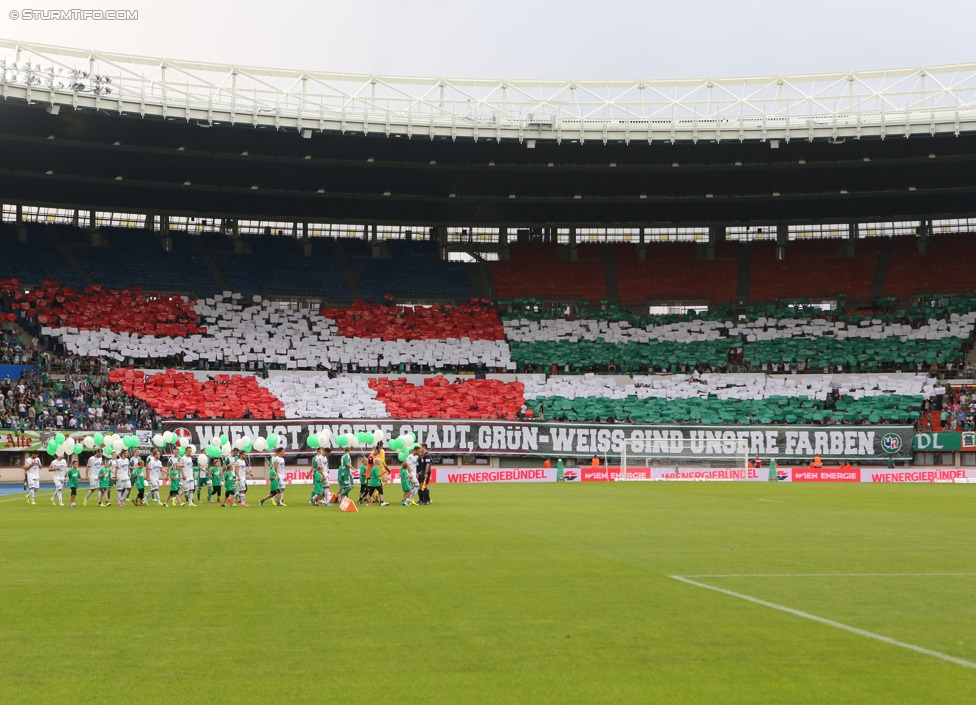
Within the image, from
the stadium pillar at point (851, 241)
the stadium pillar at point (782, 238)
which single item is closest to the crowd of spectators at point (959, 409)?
the stadium pillar at point (851, 241)

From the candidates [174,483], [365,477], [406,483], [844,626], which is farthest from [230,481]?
[844,626]

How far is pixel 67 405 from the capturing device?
5278 cm

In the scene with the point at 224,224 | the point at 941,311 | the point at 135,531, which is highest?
the point at 224,224

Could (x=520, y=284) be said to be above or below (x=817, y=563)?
above

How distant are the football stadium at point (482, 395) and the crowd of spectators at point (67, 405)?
0.22 meters

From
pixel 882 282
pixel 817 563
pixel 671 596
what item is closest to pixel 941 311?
pixel 882 282

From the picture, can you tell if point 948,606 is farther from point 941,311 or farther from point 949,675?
point 941,311

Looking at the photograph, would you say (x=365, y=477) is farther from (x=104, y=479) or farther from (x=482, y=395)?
(x=482, y=395)

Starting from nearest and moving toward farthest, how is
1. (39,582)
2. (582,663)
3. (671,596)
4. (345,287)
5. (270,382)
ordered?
(582,663) < (671,596) < (39,582) < (270,382) < (345,287)

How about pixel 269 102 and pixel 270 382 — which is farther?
pixel 270 382

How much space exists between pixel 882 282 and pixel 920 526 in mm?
49006

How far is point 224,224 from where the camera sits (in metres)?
70.9

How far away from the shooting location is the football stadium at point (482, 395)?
10.1m

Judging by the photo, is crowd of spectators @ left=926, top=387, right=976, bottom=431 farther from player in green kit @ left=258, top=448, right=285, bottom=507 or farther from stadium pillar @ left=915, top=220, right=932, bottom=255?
player in green kit @ left=258, top=448, right=285, bottom=507
